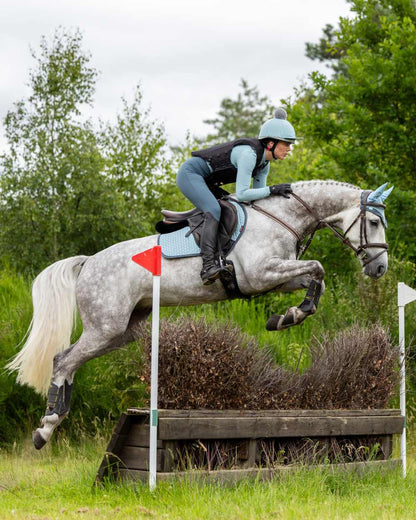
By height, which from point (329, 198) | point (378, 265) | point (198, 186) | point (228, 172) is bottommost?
point (378, 265)

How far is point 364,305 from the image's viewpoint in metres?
9.24

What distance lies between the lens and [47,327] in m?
6.10

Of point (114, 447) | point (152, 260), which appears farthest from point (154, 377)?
point (152, 260)

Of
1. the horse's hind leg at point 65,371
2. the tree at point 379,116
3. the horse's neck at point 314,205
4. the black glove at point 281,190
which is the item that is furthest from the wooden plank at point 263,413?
the tree at point 379,116

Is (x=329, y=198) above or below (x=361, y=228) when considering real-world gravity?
above

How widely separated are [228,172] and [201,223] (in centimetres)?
50

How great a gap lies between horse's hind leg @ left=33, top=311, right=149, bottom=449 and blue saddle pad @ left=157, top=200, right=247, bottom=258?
707mm

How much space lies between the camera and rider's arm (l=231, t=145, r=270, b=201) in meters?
5.52

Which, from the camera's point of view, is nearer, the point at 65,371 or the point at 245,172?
the point at 245,172

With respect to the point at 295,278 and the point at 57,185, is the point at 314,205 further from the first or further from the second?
the point at 57,185

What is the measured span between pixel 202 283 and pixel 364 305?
4219 millimetres

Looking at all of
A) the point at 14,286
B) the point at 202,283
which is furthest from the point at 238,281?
the point at 14,286

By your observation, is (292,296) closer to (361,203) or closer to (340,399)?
(340,399)

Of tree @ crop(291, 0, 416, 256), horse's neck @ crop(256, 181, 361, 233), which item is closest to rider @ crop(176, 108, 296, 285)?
horse's neck @ crop(256, 181, 361, 233)
